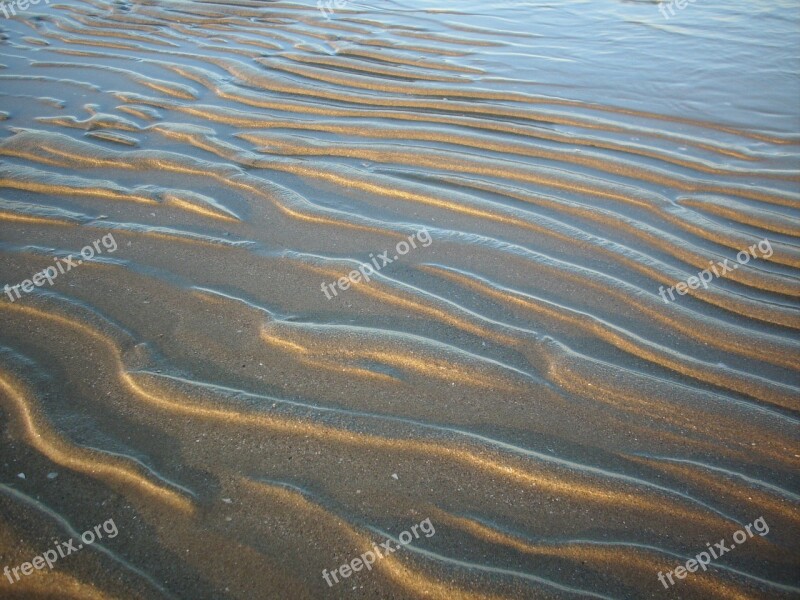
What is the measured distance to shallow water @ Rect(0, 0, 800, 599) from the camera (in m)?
1.68

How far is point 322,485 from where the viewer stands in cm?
182

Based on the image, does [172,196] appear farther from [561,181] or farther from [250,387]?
[561,181]

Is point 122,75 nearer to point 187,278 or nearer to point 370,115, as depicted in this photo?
point 370,115

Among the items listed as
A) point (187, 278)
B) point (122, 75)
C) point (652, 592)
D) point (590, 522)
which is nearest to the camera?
point (652, 592)

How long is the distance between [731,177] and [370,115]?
261cm

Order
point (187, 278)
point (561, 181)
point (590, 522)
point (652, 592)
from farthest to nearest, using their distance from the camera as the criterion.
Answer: point (561, 181)
point (187, 278)
point (590, 522)
point (652, 592)

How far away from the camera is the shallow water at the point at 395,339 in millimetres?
1680

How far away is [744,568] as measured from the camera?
167cm

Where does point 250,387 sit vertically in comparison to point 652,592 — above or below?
above

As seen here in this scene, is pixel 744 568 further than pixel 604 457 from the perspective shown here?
No

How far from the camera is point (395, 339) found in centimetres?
238

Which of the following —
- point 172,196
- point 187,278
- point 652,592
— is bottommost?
point 652,592

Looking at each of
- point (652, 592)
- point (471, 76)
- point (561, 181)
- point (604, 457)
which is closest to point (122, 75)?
point (471, 76)

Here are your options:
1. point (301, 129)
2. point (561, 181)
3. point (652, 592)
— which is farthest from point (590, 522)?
point (301, 129)
